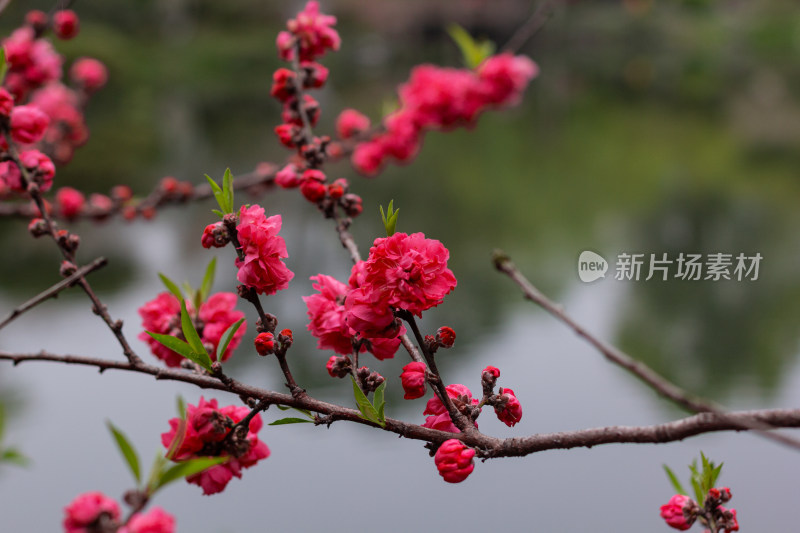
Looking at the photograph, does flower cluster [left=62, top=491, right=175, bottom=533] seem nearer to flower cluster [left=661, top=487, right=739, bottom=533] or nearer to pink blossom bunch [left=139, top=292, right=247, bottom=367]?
pink blossom bunch [left=139, top=292, right=247, bottom=367]

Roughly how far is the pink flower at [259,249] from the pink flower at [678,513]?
12.8 inches

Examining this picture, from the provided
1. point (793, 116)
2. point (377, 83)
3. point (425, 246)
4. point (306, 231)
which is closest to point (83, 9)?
point (377, 83)

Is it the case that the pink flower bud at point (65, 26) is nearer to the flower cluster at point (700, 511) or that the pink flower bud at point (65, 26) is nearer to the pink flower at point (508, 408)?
the pink flower at point (508, 408)

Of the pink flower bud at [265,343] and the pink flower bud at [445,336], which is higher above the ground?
the pink flower bud at [445,336]

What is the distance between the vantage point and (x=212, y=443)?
1.50ft

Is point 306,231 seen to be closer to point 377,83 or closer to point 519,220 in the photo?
point 519,220

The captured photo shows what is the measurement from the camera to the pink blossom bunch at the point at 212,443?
441 millimetres

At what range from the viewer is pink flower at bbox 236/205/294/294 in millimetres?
435

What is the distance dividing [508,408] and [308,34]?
0.55 meters

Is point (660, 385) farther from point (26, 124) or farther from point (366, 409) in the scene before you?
point (26, 124)

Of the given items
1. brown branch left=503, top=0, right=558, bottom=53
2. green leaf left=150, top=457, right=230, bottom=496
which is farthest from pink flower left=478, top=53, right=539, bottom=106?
green leaf left=150, top=457, right=230, bottom=496

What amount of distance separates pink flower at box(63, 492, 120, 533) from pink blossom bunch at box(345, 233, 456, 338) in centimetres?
16

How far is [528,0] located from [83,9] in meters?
9.22

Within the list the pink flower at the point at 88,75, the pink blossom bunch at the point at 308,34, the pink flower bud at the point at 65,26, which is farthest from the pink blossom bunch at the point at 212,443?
the pink flower at the point at 88,75
